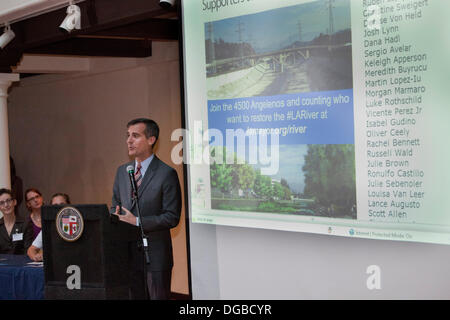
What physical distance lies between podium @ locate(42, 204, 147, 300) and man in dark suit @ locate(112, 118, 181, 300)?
1.53ft

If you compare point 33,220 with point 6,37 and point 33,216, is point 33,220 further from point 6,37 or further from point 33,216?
point 6,37

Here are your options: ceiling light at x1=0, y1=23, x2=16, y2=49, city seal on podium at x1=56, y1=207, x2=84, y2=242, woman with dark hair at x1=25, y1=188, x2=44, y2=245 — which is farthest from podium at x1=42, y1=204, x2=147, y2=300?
ceiling light at x1=0, y1=23, x2=16, y2=49

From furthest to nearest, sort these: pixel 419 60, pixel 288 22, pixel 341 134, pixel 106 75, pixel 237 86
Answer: pixel 106 75 < pixel 237 86 < pixel 288 22 < pixel 341 134 < pixel 419 60

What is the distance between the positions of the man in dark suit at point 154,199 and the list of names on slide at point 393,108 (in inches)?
59.3

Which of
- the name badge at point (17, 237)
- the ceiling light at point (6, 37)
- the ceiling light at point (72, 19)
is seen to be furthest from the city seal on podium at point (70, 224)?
the ceiling light at point (6, 37)

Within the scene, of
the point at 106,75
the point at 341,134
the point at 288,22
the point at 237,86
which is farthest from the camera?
the point at 106,75

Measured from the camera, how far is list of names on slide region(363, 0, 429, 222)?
306cm

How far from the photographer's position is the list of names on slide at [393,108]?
10.0 ft

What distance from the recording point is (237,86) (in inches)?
150

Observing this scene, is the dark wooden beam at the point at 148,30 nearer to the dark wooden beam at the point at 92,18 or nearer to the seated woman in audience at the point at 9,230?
the dark wooden beam at the point at 92,18

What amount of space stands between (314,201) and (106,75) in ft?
17.8

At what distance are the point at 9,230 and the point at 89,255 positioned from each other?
2748 mm
